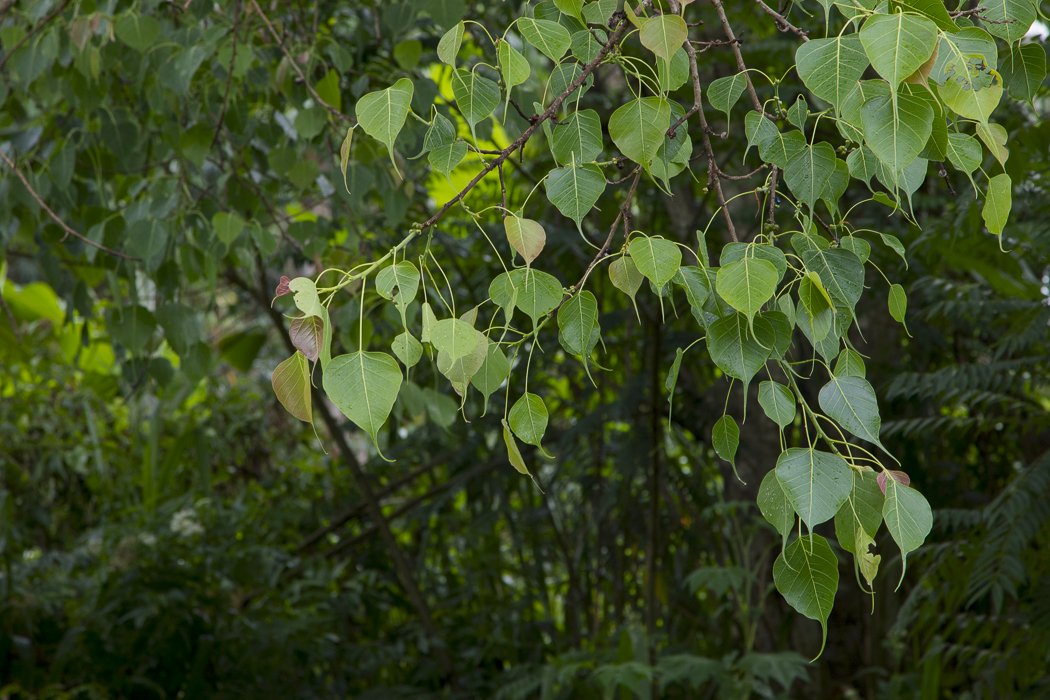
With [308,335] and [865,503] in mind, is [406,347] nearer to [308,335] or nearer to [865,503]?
[308,335]

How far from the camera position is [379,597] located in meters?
2.81

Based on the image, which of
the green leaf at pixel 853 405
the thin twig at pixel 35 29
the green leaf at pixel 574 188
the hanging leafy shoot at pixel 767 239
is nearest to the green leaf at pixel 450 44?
the hanging leafy shoot at pixel 767 239

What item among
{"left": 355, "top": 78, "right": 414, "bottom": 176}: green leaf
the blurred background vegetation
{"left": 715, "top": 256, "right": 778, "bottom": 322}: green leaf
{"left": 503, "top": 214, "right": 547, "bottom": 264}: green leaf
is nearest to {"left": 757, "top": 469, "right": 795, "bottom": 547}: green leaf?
{"left": 715, "top": 256, "right": 778, "bottom": 322}: green leaf

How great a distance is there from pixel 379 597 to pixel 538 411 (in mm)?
2140

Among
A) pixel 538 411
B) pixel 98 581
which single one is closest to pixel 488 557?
pixel 98 581

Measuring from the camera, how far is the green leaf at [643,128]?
2.48 ft

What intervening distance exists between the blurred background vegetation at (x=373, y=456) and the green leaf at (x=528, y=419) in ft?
2.54

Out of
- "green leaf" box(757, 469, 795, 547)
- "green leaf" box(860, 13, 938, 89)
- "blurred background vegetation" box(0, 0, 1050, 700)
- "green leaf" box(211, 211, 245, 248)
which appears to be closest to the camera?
"green leaf" box(860, 13, 938, 89)

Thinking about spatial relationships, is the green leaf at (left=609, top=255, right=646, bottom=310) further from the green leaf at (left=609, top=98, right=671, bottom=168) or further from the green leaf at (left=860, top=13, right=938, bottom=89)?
the green leaf at (left=860, top=13, right=938, bottom=89)

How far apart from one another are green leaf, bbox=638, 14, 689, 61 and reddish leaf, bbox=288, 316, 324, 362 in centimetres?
28

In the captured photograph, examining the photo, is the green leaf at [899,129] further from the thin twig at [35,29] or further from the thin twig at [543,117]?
the thin twig at [35,29]

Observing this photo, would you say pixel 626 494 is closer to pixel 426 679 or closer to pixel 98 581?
pixel 426 679

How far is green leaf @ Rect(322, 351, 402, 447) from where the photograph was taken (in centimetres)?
67

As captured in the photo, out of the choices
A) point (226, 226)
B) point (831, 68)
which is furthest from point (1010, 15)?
point (226, 226)
